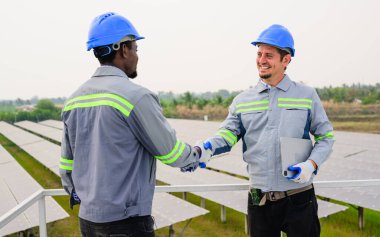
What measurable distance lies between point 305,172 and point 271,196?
300 millimetres

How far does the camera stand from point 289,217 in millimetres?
2449

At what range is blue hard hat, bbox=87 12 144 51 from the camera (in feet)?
6.18

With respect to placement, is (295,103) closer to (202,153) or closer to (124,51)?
(202,153)

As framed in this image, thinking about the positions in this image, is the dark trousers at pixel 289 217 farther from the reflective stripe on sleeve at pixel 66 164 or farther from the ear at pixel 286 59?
the reflective stripe on sleeve at pixel 66 164

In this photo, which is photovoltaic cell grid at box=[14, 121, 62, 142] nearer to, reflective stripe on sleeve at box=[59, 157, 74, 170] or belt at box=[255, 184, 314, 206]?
reflective stripe on sleeve at box=[59, 157, 74, 170]

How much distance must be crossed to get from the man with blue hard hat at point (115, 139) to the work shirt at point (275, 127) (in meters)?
0.75

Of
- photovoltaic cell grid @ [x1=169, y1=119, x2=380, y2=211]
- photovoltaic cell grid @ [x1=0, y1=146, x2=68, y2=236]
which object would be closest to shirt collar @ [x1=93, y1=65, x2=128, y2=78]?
photovoltaic cell grid @ [x1=0, y1=146, x2=68, y2=236]

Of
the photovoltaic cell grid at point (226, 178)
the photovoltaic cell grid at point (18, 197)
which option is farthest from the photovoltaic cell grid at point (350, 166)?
the photovoltaic cell grid at point (18, 197)

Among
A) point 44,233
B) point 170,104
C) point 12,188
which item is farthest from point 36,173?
point 170,104

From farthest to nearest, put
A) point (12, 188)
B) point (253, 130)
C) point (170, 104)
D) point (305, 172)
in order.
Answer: point (170, 104)
point (12, 188)
point (253, 130)
point (305, 172)

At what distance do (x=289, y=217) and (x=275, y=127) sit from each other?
2.11 feet

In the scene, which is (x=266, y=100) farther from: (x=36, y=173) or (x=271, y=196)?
(x=36, y=173)

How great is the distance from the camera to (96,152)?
1.78 meters

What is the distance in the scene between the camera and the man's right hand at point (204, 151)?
2412mm
